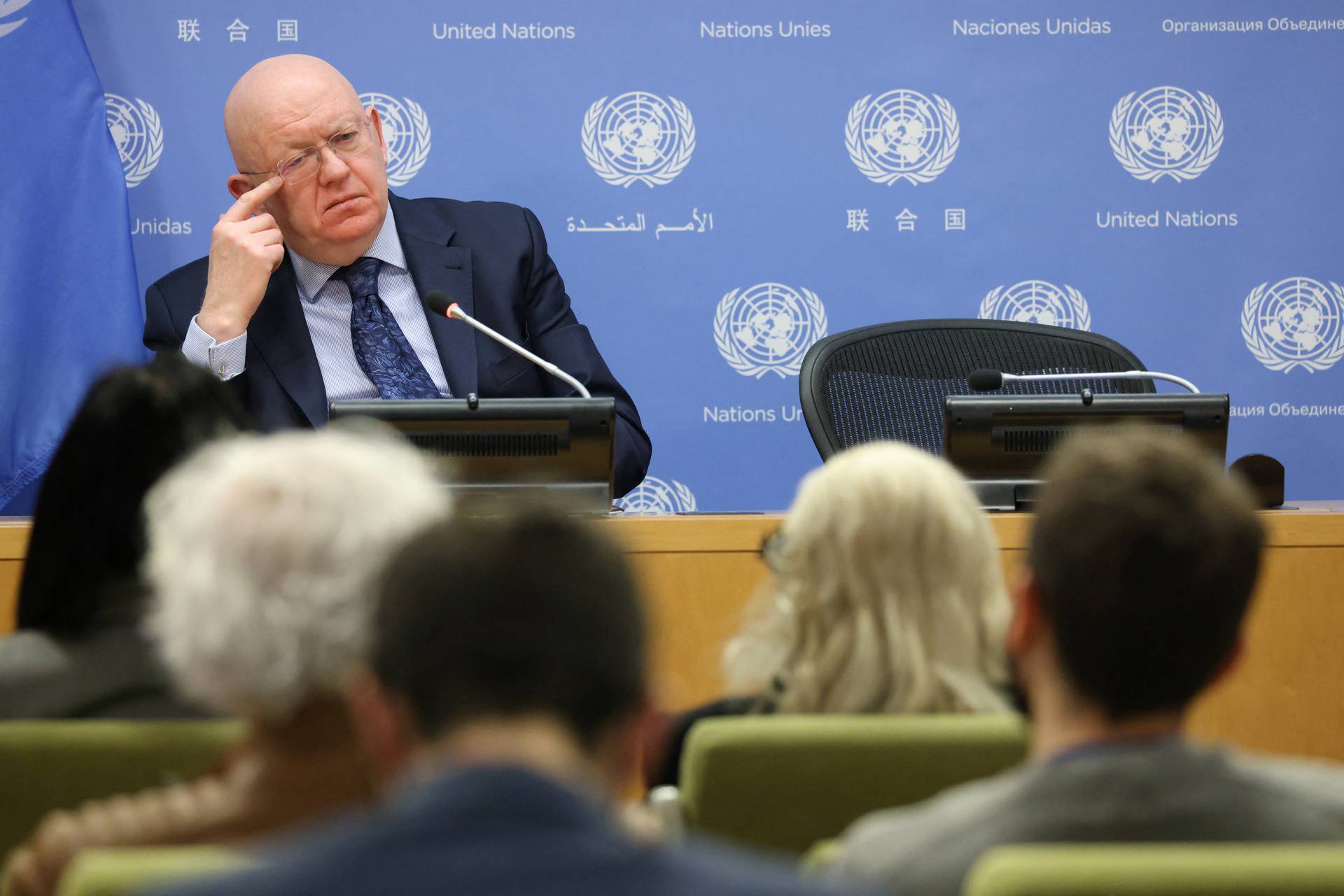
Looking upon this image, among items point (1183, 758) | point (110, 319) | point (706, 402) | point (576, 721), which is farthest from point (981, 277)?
point (576, 721)

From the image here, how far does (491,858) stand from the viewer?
26.9 inches

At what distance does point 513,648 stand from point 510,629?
0.4 inches

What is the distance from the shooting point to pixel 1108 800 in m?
0.94

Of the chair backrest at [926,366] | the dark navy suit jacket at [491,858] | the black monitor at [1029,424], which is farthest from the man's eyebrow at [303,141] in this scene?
the dark navy suit jacket at [491,858]

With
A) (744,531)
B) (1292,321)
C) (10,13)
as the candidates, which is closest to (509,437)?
(744,531)

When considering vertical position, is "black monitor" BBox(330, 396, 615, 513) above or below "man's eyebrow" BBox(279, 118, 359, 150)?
below

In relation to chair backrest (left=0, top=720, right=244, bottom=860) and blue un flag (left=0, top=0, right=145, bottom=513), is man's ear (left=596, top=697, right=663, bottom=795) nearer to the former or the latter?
chair backrest (left=0, top=720, right=244, bottom=860)

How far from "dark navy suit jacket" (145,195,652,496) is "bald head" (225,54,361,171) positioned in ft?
0.85

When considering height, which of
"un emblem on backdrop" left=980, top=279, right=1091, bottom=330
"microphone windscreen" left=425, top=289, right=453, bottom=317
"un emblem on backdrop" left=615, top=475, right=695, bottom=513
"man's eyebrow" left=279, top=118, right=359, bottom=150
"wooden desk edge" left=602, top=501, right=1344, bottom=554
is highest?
"man's eyebrow" left=279, top=118, right=359, bottom=150

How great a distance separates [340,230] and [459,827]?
2771 mm

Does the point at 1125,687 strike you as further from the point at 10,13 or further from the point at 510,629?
the point at 10,13

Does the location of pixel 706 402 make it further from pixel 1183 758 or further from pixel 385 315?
pixel 1183 758

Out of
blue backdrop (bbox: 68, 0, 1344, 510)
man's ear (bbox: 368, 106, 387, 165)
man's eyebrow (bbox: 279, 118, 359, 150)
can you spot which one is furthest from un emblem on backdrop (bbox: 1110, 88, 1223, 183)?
man's eyebrow (bbox: 279, 118, 359, 150)

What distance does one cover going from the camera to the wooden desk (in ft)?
7.63
